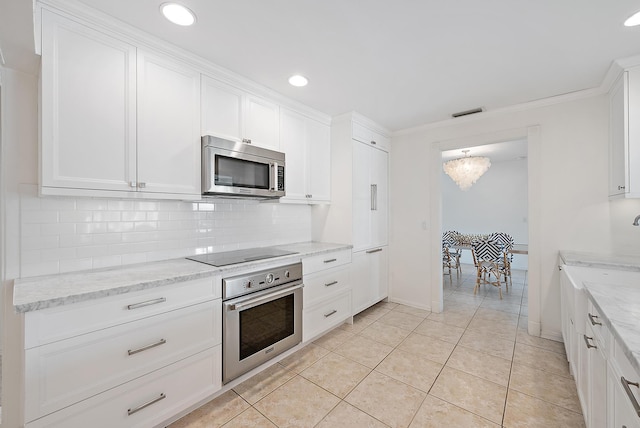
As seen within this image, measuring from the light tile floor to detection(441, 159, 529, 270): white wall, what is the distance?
151 inches

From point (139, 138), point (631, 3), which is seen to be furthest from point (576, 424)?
point (139, 138)

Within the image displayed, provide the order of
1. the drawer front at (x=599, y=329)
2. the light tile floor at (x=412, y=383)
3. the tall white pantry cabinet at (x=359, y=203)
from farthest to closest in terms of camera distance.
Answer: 1. the tall white pantry cabinet at (x=359, y=203)
2. the light tile floor at (x=412, y=383)
3. the drawer front at (x=599, y=329)

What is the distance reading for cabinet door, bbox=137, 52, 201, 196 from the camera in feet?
5.72

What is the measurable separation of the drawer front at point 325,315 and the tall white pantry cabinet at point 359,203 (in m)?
0.22

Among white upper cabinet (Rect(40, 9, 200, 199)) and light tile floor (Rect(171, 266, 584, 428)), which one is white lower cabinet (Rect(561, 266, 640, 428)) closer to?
light tile floor (Rect(171, 266, 584, 428))

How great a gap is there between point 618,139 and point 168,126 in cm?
352

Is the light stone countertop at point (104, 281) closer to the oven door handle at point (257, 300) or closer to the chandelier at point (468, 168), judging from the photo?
the oven door handle at point (257, 300)

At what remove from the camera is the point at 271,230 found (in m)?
2.91

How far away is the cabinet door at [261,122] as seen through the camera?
234 cm

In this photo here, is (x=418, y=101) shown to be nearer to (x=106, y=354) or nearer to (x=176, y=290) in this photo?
(x=176, y=290)

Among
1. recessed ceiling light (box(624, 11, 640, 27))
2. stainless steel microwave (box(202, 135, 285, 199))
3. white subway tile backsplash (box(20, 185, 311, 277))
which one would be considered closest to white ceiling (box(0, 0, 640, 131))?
recessed ceiling light (box(624, 11, 640, 27))

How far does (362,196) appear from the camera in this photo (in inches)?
128

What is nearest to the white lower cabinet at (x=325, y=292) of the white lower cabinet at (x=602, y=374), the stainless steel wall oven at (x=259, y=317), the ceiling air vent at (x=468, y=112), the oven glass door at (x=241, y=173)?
the stainless steel wall oven at (x=259, y=317)

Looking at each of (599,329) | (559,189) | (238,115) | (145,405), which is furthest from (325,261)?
(559,189)
